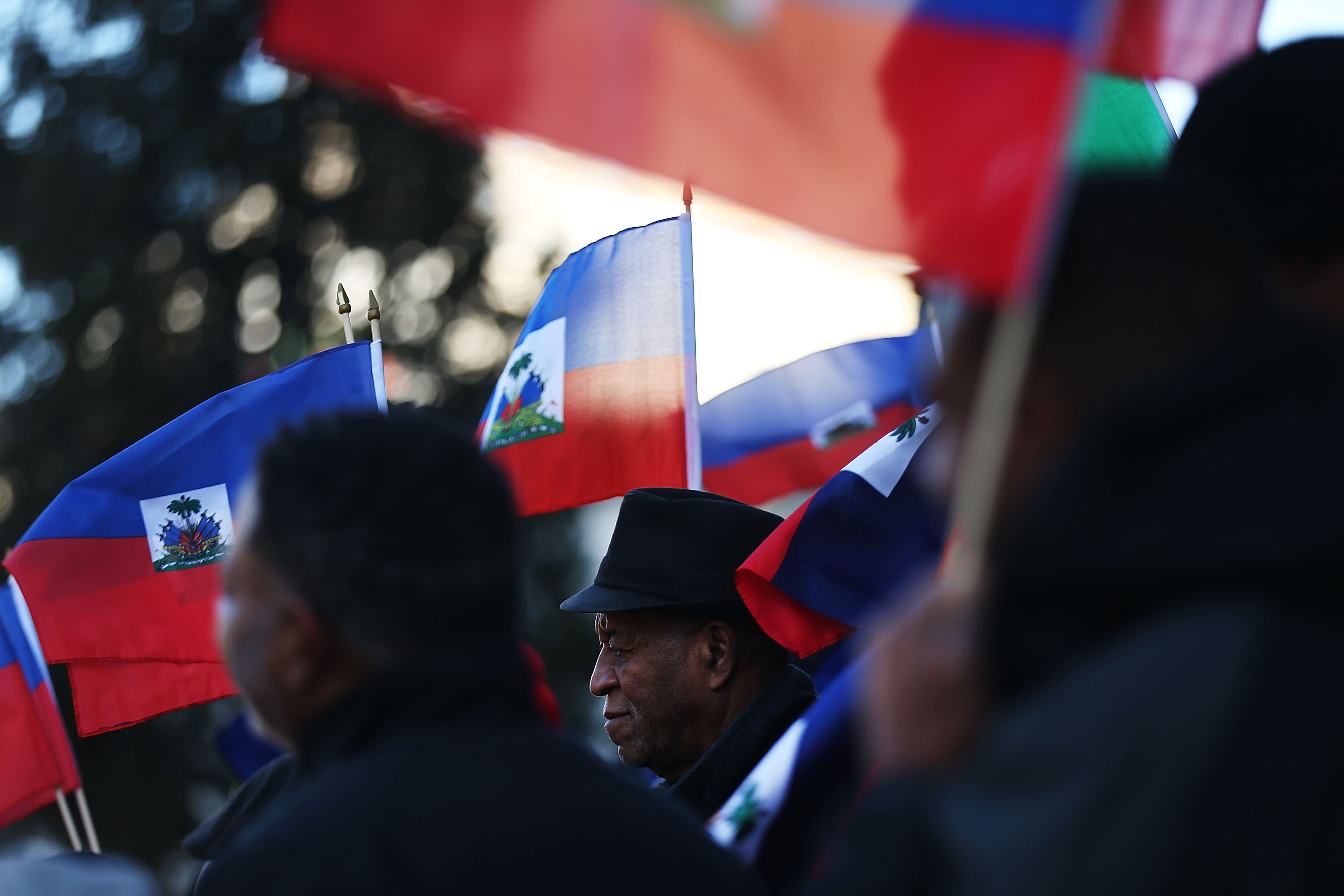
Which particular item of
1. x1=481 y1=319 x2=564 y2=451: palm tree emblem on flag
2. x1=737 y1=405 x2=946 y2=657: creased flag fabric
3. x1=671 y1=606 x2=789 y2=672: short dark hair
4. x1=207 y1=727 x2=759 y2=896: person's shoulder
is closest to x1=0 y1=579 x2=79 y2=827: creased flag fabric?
x1=481 y1=319 x2=564 y2=451: palm tree emblem on flag

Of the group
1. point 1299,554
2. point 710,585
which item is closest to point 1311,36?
point 1299,554

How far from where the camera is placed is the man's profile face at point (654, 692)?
400 centimetres

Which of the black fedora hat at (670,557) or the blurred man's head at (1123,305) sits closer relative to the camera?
the blurred man's head at (1123,305)

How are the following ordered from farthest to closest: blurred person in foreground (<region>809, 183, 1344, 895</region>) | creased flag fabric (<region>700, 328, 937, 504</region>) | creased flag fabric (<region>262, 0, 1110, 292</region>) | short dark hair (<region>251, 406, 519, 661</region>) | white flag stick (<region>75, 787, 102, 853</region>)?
creased flag fabric (<region>700, 328, 937, 504</region>)
white flag stick (<region>75, 787, 102, 853</region>)
short dark hair (<region>251, 406, 519, 661</region>)
creased flag fabric (<region>262, 0, 1110, 292</region>)
blurred person in foreground (<region>809, 183, 1344, 895</region>)

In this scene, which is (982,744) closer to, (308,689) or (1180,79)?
(308,689)

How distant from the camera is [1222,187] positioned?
157 centimetres

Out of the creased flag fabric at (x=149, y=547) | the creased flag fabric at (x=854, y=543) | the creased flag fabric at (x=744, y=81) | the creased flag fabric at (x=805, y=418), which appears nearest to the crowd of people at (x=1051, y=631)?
the creased flag fabric at (x=744, y=81)

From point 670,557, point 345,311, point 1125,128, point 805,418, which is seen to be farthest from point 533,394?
point 1125,128

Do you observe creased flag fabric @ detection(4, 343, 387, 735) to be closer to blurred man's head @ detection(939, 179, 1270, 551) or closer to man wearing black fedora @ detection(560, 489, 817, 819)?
man wearing black fedora @ detection(560, 489, 817, 819)

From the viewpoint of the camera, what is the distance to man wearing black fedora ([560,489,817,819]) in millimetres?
4004

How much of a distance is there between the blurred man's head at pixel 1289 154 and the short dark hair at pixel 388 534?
1135 mm

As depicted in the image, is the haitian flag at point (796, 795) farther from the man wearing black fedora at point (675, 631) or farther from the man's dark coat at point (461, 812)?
the man wearing black fedora at point (675, 631)

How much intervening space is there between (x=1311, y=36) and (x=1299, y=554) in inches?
52.3

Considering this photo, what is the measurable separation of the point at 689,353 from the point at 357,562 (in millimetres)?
2895
